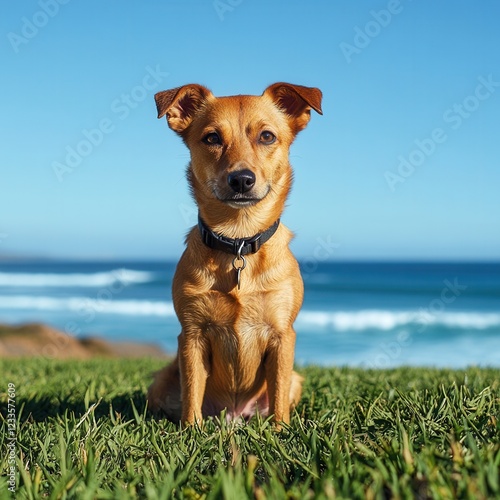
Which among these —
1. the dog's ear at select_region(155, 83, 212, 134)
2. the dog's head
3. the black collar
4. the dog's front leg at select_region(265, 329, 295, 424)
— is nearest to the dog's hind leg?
the dog's front leg at select_region(265, 329, 295, 424)

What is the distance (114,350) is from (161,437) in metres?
15.1

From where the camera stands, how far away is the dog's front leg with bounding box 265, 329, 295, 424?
3.33 m

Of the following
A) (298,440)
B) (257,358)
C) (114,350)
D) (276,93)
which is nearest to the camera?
(298,440)

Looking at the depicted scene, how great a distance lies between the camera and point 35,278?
5581 centimetres

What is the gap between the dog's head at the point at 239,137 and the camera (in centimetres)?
330

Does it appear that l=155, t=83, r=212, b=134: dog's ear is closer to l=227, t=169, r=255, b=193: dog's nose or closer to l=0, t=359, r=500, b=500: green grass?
l=227, t=169, r=255, b=193: dog's nose

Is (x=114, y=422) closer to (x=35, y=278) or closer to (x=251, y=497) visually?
(x=251, y=497)

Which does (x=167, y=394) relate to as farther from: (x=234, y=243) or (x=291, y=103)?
(x=291, y=103)

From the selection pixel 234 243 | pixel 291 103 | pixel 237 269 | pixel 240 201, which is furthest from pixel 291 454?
pixel 291 103

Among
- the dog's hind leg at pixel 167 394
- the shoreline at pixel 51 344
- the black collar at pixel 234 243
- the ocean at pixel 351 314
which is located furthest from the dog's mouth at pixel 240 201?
the shoreline at pixel 51 344

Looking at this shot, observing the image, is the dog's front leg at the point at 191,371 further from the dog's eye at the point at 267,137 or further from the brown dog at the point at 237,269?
the dog's eye at the point at 267,137

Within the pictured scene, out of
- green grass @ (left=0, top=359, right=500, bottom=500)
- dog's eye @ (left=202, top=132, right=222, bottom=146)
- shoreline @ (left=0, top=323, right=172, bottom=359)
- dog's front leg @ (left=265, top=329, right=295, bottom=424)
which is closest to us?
green grass @ (left=0, top=359, right=500, bottom=500)

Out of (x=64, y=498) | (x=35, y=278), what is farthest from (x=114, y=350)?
(x=35, y=278)

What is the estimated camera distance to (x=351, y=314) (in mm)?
28891
